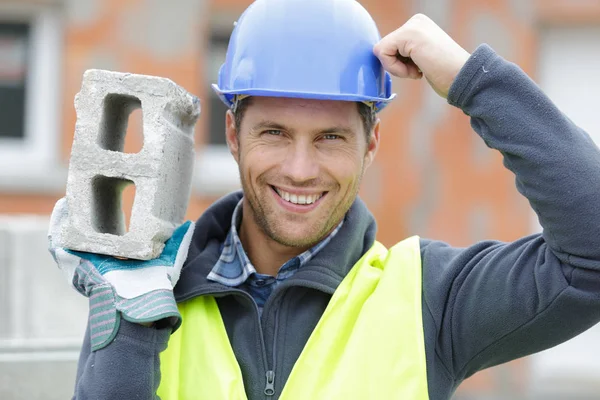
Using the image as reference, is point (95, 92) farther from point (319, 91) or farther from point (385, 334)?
point (385, 334)

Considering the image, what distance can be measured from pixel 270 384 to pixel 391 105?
4.41 meters

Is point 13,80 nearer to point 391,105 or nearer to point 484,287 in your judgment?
point 391,105

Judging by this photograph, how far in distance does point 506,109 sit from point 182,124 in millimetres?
896

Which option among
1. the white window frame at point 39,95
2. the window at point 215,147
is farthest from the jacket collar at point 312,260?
the white window frame at point 39,95

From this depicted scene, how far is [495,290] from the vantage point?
2.46 m

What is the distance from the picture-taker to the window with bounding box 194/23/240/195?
6.75 meters

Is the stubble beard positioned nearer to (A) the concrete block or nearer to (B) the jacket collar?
(B) the jacket collar

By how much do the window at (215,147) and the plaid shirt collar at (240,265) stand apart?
3908 mm

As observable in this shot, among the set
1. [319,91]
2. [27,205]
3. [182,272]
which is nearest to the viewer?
[319,91]

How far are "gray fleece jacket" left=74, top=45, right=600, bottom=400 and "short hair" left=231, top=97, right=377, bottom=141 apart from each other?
301mm

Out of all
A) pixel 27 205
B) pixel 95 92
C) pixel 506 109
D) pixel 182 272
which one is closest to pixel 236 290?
pixel 182 272

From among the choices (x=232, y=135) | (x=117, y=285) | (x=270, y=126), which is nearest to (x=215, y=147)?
(x=232, y=135)

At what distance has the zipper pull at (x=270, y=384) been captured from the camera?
252 cm

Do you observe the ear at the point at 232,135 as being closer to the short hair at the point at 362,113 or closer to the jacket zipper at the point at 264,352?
the short hair at the point at 362,113
